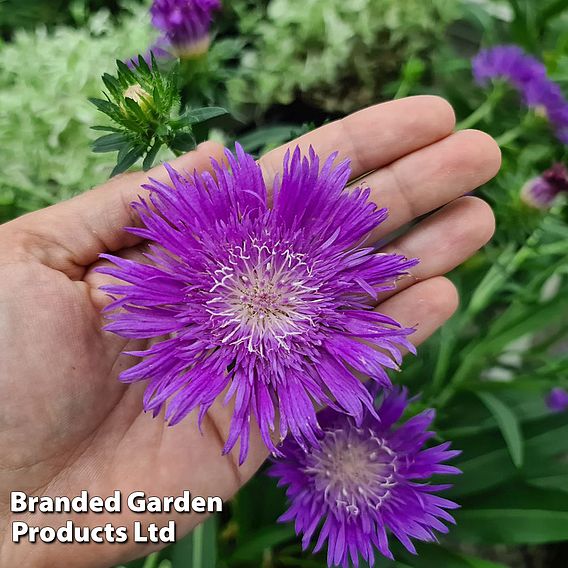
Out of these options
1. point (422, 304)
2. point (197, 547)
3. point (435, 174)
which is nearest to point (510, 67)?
point (435, 174)

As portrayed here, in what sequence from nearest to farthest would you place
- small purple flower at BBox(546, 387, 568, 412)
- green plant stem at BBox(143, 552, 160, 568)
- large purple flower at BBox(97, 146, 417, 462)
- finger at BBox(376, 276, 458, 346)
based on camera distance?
large purple flower at BBox(97, 146, 417, 462) → finger at BBox(376, 276, 458, 346) → green plant stem at BBox(143, 552, 160, 568) → small purple flower at BBox(546, 387, 568, 412)

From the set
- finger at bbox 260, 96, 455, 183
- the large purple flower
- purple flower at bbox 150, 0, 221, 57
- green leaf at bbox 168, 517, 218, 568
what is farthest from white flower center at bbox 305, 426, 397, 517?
purple flower at bbox 150, 0, 221, 57

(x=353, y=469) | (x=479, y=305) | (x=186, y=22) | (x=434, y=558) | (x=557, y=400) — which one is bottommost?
(x=434, y=558)

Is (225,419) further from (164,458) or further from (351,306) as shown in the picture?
(351,306)

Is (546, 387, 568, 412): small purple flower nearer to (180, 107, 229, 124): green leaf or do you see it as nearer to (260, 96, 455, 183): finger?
(260, 96, 455, 183): finger

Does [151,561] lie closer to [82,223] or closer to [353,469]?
[353,469]

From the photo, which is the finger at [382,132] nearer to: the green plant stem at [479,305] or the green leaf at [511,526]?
the green plant stem at [479,305]

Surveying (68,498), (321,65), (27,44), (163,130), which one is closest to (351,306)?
(163,130)
